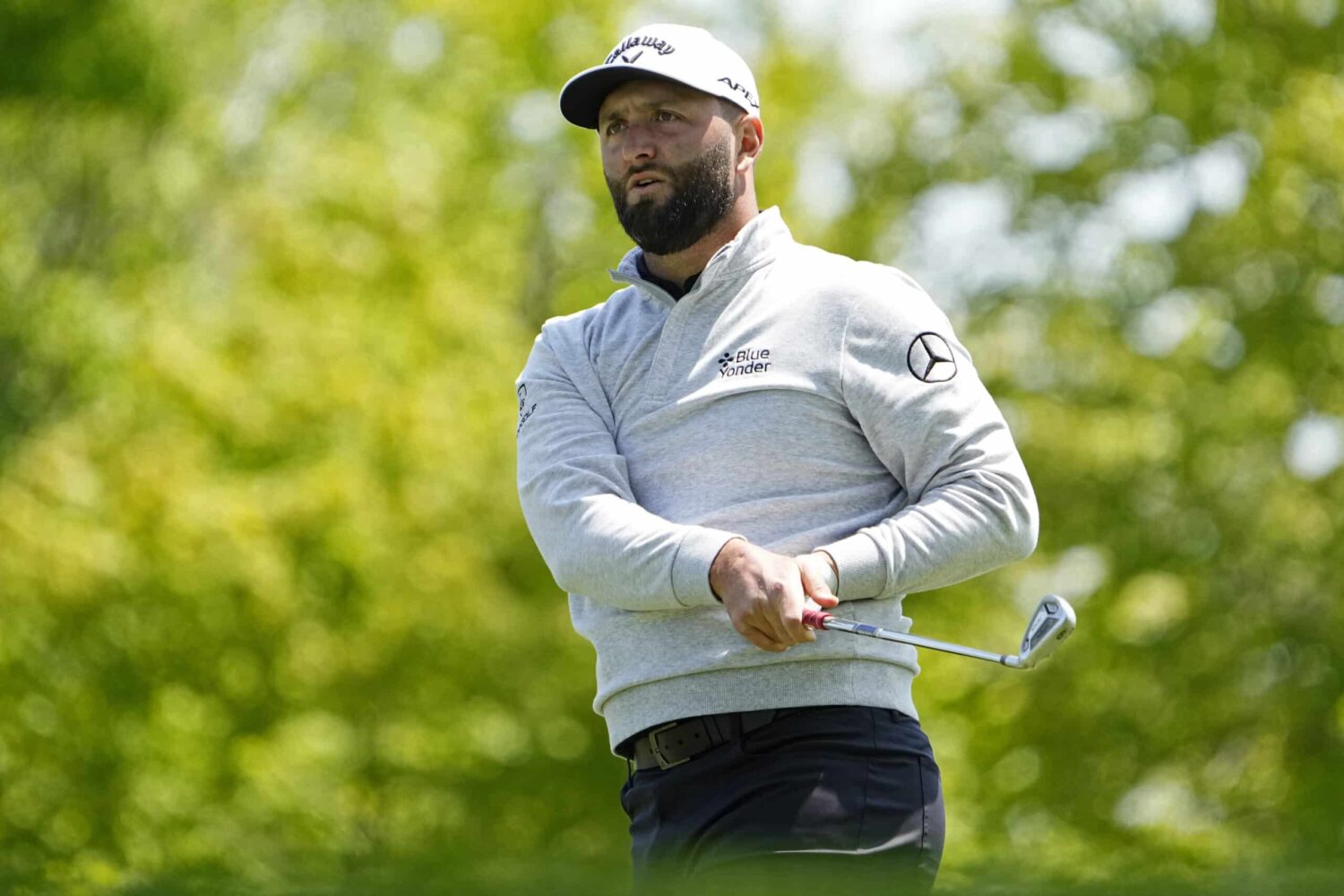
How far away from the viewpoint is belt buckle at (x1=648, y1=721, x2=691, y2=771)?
11.5ft

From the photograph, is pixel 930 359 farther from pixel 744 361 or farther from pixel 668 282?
pixel 668 282

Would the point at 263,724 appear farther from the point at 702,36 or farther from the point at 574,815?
the point at 702,36

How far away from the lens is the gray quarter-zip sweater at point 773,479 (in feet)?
11.3

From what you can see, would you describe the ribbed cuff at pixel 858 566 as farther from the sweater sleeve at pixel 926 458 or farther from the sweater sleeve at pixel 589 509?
the sweater sleeve at pixel 589 509

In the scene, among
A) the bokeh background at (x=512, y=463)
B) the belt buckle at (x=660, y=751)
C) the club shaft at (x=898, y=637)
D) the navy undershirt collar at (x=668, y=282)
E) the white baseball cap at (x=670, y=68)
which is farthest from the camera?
the bokeh background at (x=512, y=463)

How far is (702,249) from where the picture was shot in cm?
382

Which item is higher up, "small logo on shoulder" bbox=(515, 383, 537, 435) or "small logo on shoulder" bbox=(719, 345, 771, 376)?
"small logo on shoulder" bbox=(719, 345, 771, 376)

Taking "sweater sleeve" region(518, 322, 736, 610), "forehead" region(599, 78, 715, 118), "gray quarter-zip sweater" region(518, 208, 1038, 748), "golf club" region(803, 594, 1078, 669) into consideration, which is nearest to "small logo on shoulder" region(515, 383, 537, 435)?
"sweater sleeve" region(518, 322, 736, 610)

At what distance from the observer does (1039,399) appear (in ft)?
53.2

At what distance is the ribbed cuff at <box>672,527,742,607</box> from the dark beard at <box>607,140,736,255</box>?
0.65 metres

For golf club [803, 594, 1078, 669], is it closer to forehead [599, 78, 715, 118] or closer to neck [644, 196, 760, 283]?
neck [644, 196, 760, 283]

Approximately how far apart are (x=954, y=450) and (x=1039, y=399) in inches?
509

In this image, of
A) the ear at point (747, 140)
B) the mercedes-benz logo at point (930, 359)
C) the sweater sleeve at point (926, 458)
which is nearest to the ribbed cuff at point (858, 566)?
the sweater sleeve at point (926, 458)


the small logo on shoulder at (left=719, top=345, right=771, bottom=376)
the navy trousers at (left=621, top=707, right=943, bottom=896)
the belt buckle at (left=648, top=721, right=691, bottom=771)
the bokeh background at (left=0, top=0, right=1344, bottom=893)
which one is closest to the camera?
the navy trousers at (left=621, top=707, right=943, bottom=896)
